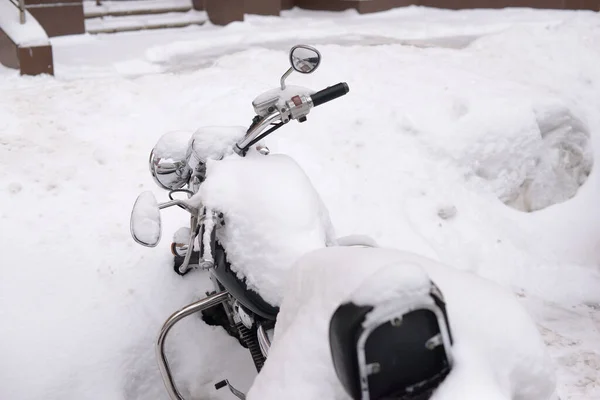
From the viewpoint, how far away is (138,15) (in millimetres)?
8625

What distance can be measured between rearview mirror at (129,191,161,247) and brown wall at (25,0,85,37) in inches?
246

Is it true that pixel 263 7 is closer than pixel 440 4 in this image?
Yes

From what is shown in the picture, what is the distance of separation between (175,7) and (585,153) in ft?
19.9

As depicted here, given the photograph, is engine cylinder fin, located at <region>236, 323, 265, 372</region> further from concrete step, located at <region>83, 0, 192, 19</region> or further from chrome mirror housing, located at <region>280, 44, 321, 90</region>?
concrete step, located at <region>83, 0, 192, 19</region>

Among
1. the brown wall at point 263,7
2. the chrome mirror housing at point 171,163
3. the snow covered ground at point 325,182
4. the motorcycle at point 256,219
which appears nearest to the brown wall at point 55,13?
the snow covered ground at point 325,182

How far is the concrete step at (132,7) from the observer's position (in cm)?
838

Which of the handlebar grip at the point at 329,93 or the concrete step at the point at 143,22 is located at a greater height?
the handlebar grip at the point at 329,93

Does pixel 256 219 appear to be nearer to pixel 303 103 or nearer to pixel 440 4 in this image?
pixel 303 103

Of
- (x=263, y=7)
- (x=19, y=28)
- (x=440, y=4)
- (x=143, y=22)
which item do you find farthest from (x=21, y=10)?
(x=440, y=4)

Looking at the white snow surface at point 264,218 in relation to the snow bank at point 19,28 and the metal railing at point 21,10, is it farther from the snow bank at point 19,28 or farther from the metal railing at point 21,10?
the metal railing at point 21,10

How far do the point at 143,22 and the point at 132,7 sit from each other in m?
0.54

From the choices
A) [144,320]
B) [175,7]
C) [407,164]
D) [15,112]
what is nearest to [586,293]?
[407,164]

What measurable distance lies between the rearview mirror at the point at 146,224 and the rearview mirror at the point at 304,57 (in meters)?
0.77

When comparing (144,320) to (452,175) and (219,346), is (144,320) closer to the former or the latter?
(219,346)
